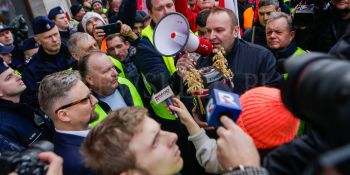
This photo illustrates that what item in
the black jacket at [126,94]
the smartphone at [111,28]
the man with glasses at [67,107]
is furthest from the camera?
the smartphone at [111,28]

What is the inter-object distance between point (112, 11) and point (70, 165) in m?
5.20

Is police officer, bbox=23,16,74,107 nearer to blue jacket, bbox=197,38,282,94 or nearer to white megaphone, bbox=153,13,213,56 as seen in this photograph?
white megaphone, bbox=153,13,213,56

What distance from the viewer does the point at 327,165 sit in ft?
1.80

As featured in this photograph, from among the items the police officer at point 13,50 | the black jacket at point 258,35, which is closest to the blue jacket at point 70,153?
the black jacket at point 258,35

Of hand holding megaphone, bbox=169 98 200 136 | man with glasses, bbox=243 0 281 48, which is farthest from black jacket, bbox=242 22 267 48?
hand holding megaphone, bbox=169 98 200 136

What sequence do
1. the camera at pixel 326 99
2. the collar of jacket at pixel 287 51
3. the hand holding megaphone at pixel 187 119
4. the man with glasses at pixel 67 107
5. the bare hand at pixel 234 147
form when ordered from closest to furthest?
the camera at pixel 326 99 → the bare hand at pixel 234 147 → the hand holding megaphone at pixel 187 119 → the man with glasses at pixel 67 107 → the collar of jacket at pixel 287 51

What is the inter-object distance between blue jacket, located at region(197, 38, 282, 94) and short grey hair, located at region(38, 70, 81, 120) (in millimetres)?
919

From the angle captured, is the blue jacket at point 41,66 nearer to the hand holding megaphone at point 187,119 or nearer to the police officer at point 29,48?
the police officer at point 29,48

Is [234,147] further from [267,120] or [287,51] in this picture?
[287,51]

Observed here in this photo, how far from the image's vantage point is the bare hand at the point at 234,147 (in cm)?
126

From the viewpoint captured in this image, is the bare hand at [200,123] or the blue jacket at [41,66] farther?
the blue jacket at [41,66]

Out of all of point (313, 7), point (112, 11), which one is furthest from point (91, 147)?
point (112, 11)

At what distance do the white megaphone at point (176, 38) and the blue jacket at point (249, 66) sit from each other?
226mm

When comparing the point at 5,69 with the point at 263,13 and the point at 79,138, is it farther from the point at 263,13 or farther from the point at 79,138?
the point at 263,13
